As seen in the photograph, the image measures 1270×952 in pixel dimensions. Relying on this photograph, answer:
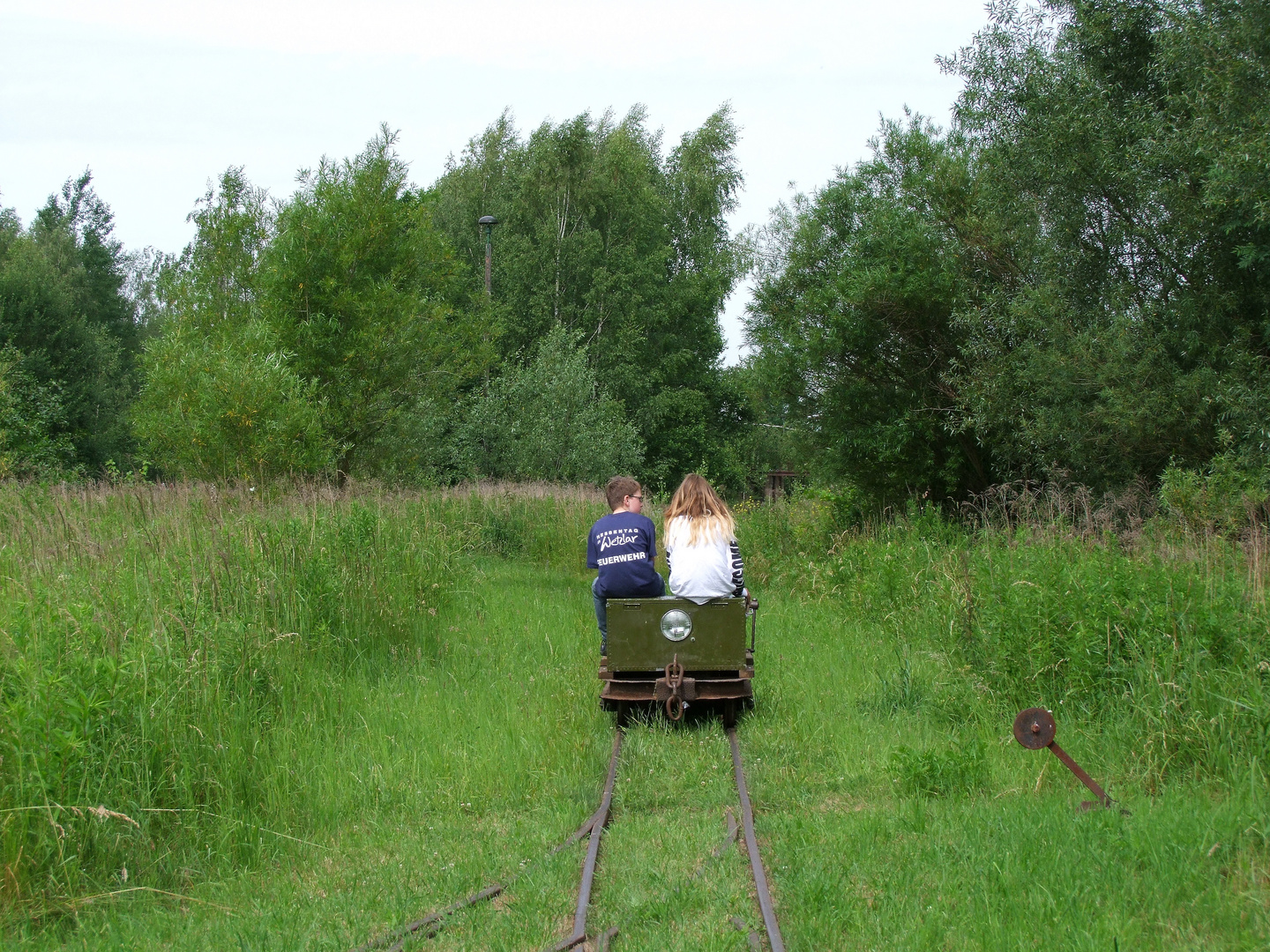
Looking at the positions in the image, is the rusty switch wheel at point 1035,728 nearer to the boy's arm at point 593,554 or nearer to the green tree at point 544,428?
the boy's arm at point 593,554

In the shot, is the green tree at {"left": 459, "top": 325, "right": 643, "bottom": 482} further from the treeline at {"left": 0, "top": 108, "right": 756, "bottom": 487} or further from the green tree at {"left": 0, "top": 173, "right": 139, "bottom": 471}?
the green tree at {"left": 0, "top": 173, "right": 139, "bottom": 471}

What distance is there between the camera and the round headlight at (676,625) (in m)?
7.33

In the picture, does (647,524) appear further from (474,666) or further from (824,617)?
(824,617)

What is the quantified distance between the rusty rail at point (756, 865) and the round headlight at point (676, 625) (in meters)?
1.12

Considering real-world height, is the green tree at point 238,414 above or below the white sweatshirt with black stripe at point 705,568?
above

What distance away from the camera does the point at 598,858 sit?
4.78m

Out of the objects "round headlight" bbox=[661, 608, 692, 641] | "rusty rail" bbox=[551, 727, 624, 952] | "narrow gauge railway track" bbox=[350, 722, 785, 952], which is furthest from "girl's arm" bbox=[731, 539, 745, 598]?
"narrow gauge railway track" bbox=[350, 722, 785, 952]

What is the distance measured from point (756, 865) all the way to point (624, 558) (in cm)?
379

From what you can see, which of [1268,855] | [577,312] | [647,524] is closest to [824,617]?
[647,524]

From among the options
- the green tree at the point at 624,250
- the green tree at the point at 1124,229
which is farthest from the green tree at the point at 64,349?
the green tree at the point at 1124,229

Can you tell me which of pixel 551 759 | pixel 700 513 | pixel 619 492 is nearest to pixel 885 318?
pixel 619 492

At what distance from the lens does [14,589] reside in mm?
6301

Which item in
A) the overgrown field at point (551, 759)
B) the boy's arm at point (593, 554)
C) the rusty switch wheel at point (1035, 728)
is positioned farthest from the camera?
the boy's arm at point (593, 554)

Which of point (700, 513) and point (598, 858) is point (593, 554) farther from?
point (598, 858)
